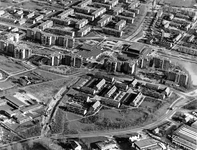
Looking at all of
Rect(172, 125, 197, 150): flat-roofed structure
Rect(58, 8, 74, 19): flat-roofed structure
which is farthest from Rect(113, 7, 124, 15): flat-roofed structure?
Rect(172, 125, 197, 150): flat-roofed structure

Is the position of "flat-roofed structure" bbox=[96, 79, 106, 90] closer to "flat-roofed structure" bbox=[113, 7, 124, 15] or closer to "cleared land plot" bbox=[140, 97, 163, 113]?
"cleared land plot" bbox=[140, 97, 163, 113]

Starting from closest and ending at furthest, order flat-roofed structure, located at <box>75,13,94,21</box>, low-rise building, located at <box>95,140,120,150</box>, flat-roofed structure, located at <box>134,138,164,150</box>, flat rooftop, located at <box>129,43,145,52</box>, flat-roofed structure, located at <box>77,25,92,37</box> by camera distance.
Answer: low-rise building, located at <box>95,140,120,150</box> < flat-roofed structure, located at <box>134,138,164,150</box> < flat rooftop, located at <box>129,43,145,52</box> < flat-roofed structure, located at <box>77,25,92,37</box> < flat-roofed structure, located at <box>75,13,94,21</box>

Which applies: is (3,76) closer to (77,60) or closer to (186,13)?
(77,60)

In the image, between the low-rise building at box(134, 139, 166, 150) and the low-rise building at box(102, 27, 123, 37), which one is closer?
the low-rise building at box(134, 139, 166, 150)

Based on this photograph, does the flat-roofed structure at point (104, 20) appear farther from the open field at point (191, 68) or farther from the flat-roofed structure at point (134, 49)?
the open field at point (191, 68)

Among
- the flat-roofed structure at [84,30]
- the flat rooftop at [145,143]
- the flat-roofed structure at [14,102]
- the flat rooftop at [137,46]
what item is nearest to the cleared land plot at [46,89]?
the flat-roofed structure at [14,102]

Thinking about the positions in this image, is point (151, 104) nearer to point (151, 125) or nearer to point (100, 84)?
point (151, 125)

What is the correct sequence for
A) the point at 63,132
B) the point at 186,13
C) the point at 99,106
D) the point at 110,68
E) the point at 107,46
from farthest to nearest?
the point at 186,13 → the point at 107,46 → the point at 110,68 → the point at 99,106 → the point at 63,132

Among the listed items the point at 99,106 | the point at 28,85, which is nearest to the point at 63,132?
the point at 99,106
